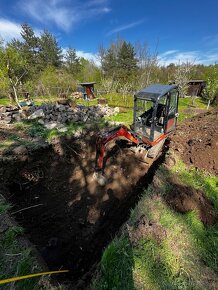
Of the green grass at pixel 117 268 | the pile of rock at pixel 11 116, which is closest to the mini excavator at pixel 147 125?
the green grass at pixel 117 268

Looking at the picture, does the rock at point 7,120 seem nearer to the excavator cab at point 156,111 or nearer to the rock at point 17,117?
the rock at point 17,117

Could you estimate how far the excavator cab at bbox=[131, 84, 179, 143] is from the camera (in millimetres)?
5199

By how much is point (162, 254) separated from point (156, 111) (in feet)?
12.3

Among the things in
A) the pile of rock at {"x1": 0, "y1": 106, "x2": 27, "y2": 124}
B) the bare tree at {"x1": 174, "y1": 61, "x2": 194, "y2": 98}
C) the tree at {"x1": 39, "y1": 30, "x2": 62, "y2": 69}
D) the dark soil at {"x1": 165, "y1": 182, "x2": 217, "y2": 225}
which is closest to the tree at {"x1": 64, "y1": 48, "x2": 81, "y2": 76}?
the tree at {"x1": 39, "y1": 30, "x2": 62, "y2": 69}

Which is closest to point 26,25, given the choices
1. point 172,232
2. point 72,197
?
point 72,197

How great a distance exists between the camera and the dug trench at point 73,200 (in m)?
3.48

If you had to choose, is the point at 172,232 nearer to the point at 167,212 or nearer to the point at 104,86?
the point at 167,212

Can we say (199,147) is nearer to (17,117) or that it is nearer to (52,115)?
(52,115)

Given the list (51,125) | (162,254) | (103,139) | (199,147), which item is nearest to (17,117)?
(51,125)

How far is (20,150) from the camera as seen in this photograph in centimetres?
633

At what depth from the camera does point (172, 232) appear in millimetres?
3207

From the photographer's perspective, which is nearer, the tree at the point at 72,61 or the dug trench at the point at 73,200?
the dug trench at the point at 73,200

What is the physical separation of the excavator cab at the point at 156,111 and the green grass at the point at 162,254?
256 centimetres

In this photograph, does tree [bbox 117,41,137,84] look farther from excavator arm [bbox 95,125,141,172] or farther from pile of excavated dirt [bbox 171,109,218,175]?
excavator arm [bbox 95,125,141,172]
